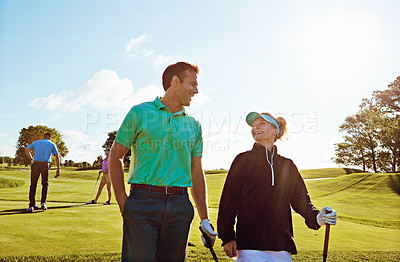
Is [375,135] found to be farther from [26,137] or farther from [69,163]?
[69,163]

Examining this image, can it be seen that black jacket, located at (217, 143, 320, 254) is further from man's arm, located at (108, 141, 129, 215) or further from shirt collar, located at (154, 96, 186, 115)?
man's arm, located at (108, 141, 129, 215)

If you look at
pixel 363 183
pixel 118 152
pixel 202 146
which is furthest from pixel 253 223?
pixel 363 183

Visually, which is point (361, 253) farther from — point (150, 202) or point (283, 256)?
point (150, 202)

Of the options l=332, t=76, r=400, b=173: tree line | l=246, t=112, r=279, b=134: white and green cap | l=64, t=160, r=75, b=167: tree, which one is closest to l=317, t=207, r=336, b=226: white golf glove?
l=246, t=112, r=279, b=134: white and green cap

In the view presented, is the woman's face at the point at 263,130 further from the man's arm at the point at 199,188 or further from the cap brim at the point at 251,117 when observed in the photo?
the man's arm at the point at 199,188

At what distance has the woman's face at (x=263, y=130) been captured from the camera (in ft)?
12.0

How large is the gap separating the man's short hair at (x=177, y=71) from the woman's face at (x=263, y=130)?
96cm

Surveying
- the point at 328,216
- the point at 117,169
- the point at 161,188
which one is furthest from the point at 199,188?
the point at 328,216

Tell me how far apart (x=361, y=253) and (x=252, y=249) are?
15.5ft

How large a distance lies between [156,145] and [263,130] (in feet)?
4.37

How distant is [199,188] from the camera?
316 cm

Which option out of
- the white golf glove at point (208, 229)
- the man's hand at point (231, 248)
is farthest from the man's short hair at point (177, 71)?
the man's hand at point (231, 248)

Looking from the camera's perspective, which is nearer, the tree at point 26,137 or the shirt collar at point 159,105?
the shirt collar at point 159,105

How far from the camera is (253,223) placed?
3244 mm
